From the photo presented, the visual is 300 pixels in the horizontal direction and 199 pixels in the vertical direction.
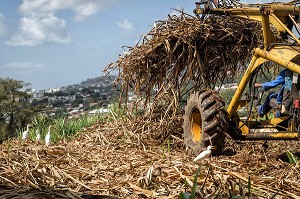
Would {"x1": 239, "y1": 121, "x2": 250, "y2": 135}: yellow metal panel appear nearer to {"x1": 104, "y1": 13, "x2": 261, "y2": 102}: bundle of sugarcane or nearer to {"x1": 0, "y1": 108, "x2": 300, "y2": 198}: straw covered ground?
{"x1": 0, "y1": 108, "x2": 300, "y2": 198}: straw covered ground

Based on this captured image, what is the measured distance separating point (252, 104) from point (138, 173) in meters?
2.16

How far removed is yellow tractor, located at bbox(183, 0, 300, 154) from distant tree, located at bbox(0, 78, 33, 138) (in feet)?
118

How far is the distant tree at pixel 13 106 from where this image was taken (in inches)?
1631

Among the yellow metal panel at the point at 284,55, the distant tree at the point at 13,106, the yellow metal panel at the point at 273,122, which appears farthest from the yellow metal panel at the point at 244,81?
the distant tree at the point at 13,106

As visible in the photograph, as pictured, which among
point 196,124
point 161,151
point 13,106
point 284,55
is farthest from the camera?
point 13,106

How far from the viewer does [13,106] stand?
139ft

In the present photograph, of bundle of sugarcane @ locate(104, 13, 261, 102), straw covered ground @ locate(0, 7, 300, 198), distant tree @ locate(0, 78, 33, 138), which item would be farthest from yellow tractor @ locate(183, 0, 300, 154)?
distant tree @ locate(0, 78, 33, 138)

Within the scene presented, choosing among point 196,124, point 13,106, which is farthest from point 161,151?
point 13,106

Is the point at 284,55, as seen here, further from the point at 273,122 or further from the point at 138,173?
the point at 138,173

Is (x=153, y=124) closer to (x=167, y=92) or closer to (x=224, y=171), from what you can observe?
(x=167, y=92)

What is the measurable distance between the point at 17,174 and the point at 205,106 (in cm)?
249

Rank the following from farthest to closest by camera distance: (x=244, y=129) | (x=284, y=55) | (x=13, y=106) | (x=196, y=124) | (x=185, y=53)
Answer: (x=13, y=106) < (x=185, y=53) < (x=196, y=124) < (x=244, y=129) < (x=284, y=55)

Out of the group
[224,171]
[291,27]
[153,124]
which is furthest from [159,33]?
[224,171]

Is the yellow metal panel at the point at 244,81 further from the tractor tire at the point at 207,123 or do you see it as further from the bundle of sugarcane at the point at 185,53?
the bundle of sugarcane at the point at 185,53
